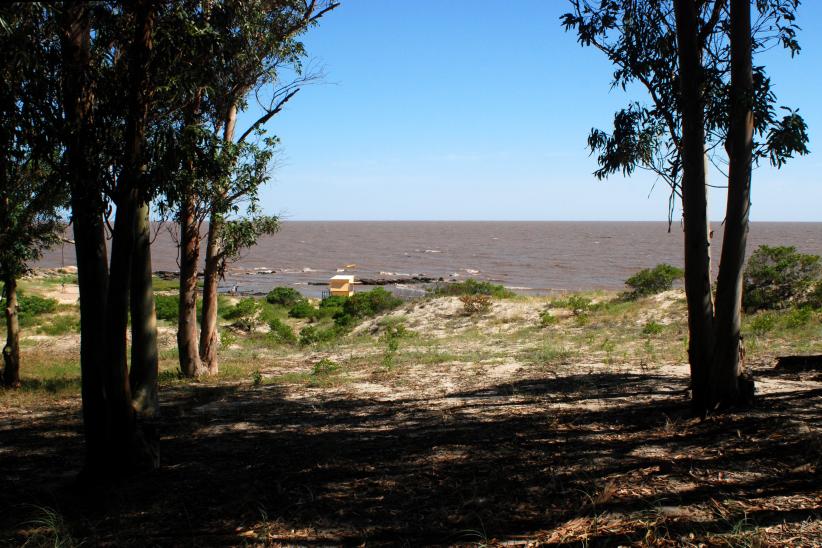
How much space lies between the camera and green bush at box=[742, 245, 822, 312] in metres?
19.0

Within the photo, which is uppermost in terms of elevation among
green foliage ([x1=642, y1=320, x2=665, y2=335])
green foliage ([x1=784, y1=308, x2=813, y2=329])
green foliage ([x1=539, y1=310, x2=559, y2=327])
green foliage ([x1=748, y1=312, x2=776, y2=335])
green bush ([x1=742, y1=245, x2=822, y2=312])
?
green bush ([x1=742, y1=245, x2=822, y2=312])

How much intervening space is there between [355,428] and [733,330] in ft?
14.5

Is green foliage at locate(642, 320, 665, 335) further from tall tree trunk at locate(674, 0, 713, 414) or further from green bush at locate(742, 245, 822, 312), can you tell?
tall tree trunk at locate(674, 0, 713, 414)

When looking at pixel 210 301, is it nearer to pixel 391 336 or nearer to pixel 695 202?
pixel 391 336

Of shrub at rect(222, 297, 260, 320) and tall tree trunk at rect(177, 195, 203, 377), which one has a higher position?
tall tree trunk at rect(177, 195, 203, 377)

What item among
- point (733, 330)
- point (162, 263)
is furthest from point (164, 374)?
point (162, 263)

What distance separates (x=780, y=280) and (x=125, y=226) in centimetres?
1962

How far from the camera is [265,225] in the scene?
14.3m

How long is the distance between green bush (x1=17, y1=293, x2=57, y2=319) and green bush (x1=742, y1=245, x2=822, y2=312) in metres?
26.0

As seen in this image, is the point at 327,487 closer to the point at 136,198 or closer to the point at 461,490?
the point at 461,490

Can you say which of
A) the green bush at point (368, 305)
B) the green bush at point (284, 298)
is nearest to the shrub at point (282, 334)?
the green bush at point (368, 305)

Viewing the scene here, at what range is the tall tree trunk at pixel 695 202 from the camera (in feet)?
23.2

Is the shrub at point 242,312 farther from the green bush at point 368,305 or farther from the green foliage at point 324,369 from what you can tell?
the green foliage at point 324,369

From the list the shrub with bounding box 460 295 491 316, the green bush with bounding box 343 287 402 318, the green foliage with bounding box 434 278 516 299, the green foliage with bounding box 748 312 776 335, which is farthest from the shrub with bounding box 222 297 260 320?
the green foliage with bounding box 748 312 776 335
